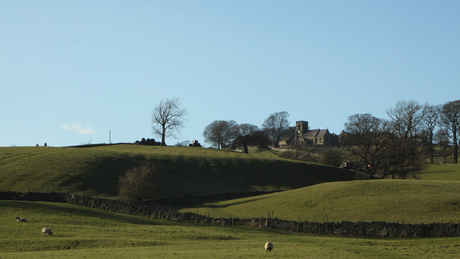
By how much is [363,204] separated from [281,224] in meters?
11.2

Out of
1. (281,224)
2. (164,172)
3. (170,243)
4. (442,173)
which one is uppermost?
(164,172)

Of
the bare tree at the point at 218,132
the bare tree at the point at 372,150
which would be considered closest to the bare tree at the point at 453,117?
the bare tree at the point at 372,150

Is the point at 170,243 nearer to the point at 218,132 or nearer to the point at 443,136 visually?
the point at 443,136

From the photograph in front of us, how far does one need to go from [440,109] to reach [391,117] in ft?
57.7

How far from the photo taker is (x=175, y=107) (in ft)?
415

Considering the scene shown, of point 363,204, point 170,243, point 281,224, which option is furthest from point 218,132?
point 170,243

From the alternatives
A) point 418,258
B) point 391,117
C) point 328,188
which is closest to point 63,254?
point 418,258

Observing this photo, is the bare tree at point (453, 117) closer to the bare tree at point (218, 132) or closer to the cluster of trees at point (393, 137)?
the cluster of trees at point (393, 137)

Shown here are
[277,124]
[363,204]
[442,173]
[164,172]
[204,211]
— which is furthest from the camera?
[277,124]

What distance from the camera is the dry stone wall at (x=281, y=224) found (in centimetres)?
2917

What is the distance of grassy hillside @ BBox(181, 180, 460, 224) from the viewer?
118 ft

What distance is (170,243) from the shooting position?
81.1 feet

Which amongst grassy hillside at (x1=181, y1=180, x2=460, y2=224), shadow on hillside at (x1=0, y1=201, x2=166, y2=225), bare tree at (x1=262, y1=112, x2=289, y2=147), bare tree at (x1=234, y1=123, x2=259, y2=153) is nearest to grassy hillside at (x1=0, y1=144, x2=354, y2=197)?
shadow on hillside at (x1=0, y1=201, x2=166, y2=225)

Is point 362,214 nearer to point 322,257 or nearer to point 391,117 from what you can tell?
point 322,257
